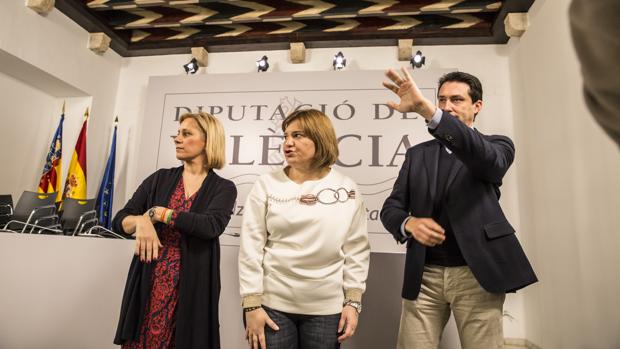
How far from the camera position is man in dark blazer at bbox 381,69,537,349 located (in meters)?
1.22

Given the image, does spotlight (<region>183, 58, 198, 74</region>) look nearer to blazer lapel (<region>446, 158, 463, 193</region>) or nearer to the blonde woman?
the blonde woman

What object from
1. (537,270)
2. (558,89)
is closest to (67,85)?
(558,89)

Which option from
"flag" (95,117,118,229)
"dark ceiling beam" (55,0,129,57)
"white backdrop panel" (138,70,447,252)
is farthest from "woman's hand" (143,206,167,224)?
"dark ceiling beam" (55,0,129,57)

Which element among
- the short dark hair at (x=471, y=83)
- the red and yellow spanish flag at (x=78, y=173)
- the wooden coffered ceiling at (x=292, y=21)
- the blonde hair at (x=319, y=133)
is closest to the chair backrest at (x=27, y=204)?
the red and yellow spanish flag at (x=78, y=173)

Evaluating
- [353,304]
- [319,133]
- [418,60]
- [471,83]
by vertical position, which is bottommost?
[353,304]

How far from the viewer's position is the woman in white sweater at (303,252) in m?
1.36

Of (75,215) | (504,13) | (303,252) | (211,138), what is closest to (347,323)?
(303,252)

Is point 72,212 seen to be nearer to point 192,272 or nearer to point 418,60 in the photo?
point 192,272

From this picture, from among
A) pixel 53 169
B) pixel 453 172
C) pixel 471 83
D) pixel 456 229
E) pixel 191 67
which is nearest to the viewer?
pixel 456 229

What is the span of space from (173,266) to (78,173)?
277 cm

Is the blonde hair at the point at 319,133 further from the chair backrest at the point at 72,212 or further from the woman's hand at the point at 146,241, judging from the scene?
the chair backrest at the point at 72,212

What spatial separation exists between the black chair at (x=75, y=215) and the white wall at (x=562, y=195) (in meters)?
3.09

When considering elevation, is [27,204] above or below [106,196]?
below

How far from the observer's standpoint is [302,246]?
1.39 meters
